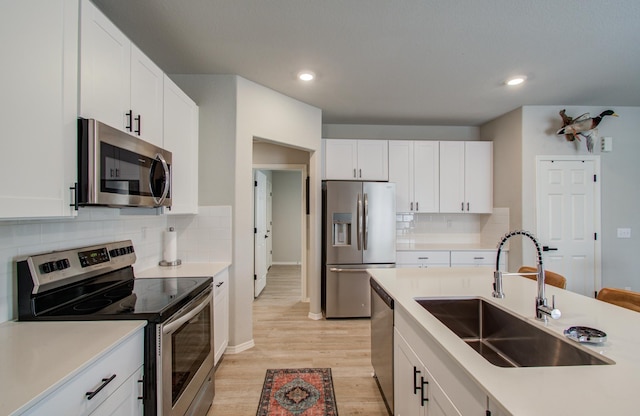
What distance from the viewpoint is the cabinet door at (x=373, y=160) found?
3.85m

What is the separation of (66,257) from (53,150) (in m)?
0.64

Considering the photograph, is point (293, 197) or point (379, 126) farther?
point (293, 197)

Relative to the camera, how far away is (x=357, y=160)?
384cm

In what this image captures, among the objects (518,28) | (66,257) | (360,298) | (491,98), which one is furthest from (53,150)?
(491,98)

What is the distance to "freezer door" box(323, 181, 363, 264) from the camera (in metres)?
3.48

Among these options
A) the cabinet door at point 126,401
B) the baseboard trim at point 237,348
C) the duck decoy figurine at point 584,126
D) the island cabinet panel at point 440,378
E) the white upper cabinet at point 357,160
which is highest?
the duck decoy figurine at point 584,126

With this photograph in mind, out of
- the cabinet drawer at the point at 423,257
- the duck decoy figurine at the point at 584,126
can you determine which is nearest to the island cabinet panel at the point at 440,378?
the cabinet drawer at the point at 423,257

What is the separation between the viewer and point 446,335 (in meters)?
1.11

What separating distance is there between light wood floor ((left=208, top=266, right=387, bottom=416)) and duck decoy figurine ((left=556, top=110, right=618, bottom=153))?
3.35m

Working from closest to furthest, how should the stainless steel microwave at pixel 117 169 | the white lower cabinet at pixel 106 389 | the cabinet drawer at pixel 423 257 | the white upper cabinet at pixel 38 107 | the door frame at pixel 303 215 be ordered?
the white lower cabinet at pixel 106 389 → the white upper cabinet at pixel 38 107 → the stainless steel microwave at pixel 117 169 → the cabinet drawer at pixel 423 257 → the door frame at pixel 303 215

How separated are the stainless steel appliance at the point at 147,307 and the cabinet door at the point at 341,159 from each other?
91.2 inches

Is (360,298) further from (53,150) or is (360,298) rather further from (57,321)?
(53,150)

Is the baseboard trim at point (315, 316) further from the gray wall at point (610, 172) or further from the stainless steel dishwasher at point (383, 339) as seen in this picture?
the gray wall at point (610, 172)

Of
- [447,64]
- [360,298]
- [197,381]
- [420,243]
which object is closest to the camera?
[197,381]
